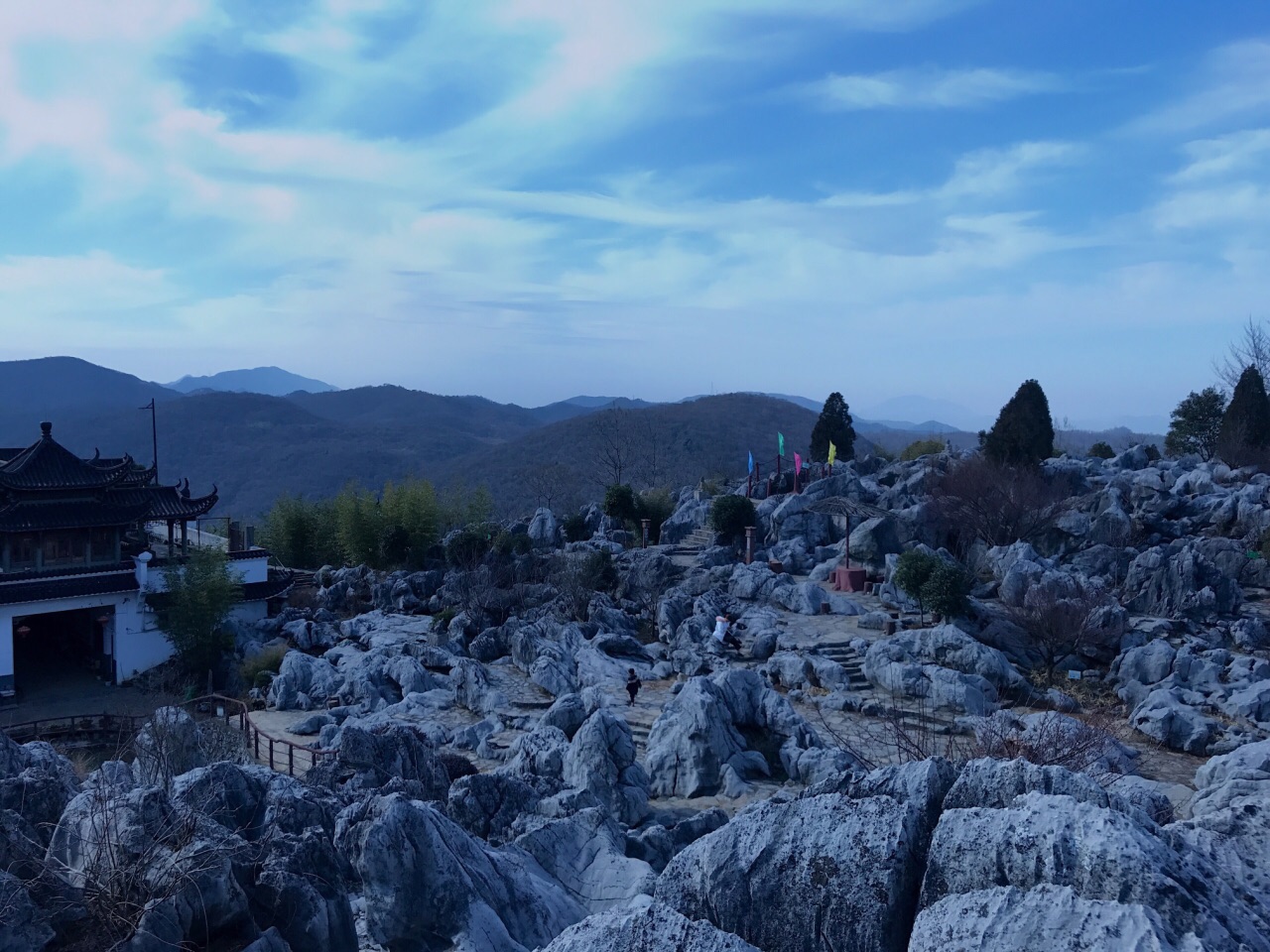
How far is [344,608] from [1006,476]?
63.3ft

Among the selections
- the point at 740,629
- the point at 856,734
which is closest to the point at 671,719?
the point at 856,734

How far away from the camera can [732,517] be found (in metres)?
28.6

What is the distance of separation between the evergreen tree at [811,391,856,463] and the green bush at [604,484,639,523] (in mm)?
11228

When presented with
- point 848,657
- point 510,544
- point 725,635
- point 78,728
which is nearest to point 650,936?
point 848,657

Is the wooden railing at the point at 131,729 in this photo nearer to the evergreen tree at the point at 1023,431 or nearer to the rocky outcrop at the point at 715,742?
the rocky outcrop at the point at 715,742

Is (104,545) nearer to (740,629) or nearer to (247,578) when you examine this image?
(247,578)

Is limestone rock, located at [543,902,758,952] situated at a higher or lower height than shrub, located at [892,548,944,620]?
higher

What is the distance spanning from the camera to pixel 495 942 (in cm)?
629

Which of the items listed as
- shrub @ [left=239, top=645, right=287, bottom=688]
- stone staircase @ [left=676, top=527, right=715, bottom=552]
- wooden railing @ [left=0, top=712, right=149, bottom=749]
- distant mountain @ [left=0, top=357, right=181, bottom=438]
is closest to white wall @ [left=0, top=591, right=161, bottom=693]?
shrub @ [left=239, top=645, right=287, bottom=688]

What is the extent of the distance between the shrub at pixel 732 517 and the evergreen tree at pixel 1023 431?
343 inches

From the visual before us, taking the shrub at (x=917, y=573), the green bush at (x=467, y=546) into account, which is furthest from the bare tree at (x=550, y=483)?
the shrub at (x=917, y=573)

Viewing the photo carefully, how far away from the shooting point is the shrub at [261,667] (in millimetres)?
19906

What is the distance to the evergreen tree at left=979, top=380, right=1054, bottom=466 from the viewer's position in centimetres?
3194

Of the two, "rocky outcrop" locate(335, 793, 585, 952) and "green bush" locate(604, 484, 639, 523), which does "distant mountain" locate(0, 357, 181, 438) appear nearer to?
"green bush" locate(604, 484, 639, 523)
